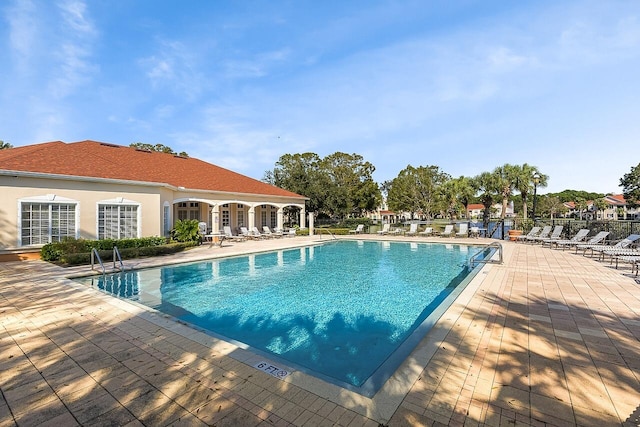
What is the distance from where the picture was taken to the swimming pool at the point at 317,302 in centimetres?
487

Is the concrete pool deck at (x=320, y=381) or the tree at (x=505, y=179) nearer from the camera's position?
the concrete pool deck at (x=320, y=381)

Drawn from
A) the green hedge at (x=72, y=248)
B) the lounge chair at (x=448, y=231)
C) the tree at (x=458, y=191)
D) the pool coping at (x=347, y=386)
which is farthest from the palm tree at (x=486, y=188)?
the green hedge at (x=72, y=248)

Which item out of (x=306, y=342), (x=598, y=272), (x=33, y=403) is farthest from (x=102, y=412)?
(x=598, y=272)

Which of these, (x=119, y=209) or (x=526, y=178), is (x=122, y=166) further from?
(x=526, y=178)

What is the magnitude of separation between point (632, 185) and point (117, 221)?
53609 mm

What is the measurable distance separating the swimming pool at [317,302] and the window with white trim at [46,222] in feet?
18.6

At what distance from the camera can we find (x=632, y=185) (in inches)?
1502

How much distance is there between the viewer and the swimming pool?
192 inches

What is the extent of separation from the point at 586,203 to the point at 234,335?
89.4 meters

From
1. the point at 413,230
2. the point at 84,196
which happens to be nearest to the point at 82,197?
the point at 84,196

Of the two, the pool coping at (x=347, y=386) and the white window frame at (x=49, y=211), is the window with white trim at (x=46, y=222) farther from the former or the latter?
the pool coping at (x=347, y=386)

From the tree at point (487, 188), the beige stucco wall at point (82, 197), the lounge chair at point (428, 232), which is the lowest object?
the lounge chair at point (428, 232)

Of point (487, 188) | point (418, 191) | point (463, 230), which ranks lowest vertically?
point (463, 230)

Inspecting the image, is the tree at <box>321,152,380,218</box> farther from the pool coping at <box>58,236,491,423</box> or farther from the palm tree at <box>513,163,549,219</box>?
the pool coping at <box>58,236,491,423</box>
